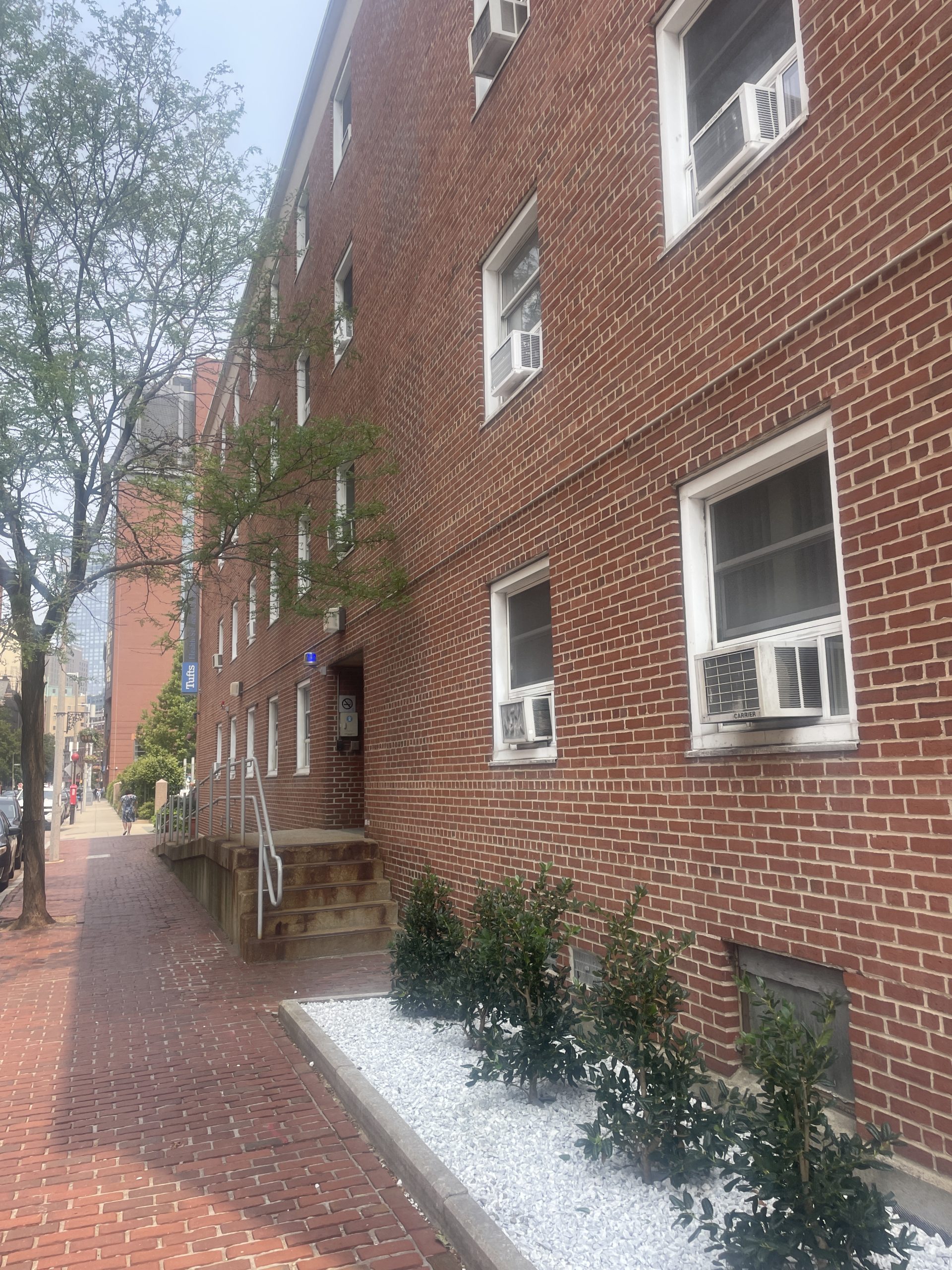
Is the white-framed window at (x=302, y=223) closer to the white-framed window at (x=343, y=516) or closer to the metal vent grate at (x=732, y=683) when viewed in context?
the white-framed window at (x=343, y=516)

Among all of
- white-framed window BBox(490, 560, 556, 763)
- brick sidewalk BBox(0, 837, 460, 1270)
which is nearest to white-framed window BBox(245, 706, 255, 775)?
brick sidewalk BBox(0, 837, 460, 1270)

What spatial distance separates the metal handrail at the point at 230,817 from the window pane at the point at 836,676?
5691 millimetres

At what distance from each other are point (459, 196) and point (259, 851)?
6.35 metres

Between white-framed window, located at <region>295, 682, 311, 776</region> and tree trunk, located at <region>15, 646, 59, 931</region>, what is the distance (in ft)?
12.4

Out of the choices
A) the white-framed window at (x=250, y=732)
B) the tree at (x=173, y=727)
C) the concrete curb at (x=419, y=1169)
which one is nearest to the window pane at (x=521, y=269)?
the concrete curb at (x=419, y=1169)

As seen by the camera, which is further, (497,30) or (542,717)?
(497,30)

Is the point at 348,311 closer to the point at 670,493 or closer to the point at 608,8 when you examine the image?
the point at 608,8

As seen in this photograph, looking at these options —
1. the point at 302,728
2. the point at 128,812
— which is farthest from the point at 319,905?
the point at 128,812

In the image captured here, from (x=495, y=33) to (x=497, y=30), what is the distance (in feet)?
0.10

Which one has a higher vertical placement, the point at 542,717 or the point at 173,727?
the point at 173,727

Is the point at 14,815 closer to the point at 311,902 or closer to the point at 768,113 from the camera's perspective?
the point at 311,902

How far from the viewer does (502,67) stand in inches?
303

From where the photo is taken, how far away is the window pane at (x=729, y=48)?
477 centimetres

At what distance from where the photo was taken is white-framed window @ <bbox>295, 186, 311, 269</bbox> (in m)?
16.0
